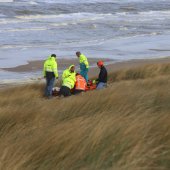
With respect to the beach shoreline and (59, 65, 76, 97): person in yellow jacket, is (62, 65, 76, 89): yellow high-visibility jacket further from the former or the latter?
the beach shoreline

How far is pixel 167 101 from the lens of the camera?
6867 millimetres

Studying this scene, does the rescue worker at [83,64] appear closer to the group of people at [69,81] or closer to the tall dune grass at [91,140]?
the group of people at [69,81]

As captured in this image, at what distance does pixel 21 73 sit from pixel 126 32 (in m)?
18.6

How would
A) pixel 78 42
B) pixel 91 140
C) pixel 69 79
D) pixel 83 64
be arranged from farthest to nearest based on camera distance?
pixel 78 42 → pixel 83 64 → pixel 69 79 → pixel 91 140

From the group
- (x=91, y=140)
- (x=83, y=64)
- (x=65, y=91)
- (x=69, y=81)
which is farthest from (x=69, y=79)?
(x=91, y=140)

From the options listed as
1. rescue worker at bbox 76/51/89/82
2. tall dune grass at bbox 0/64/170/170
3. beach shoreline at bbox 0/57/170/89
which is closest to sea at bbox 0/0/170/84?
beach shoreline at bbox 0/57/170/89

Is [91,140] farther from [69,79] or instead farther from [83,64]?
[83,64]

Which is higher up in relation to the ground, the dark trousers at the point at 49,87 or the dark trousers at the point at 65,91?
the dark trousers at the point at 65,91

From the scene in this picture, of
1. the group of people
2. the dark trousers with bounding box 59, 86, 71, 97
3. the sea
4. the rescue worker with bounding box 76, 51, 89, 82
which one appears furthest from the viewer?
the sea

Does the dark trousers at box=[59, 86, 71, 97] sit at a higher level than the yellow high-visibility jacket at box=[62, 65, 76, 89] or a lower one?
lower

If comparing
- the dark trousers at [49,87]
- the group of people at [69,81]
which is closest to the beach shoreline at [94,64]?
the group of people at [69,81]

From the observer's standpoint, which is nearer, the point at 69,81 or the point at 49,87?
the point at 69,81

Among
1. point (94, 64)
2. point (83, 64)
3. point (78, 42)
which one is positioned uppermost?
point (83, 64)

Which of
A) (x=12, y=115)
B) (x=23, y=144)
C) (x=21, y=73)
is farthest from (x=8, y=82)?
(x=23, y=144)
